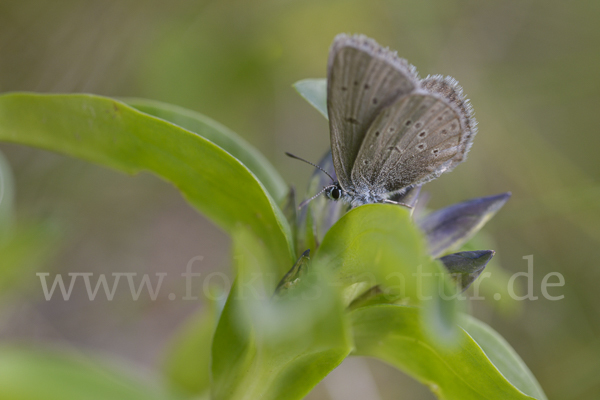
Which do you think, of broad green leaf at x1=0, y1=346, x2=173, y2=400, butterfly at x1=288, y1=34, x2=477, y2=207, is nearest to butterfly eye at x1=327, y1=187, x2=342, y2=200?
butterfly at x1=288, y1=34, x2=477, y2=207

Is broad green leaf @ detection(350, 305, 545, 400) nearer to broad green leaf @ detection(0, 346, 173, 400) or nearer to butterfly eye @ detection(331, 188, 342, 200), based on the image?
butterfly eye @ detection(331, 188, 342, 200)

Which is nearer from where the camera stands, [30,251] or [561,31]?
[30,251]

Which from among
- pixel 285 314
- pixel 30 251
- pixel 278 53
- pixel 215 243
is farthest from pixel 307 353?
pixel 215 243

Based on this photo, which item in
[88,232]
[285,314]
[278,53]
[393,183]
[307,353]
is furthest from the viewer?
[88,232]

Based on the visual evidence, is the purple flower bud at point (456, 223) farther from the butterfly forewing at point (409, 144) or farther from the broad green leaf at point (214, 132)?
the broad green leaf at point (214, 132)

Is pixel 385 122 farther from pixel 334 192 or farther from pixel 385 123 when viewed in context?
pixel 334 192

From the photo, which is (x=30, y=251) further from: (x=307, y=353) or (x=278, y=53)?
(x=278, y=53)
